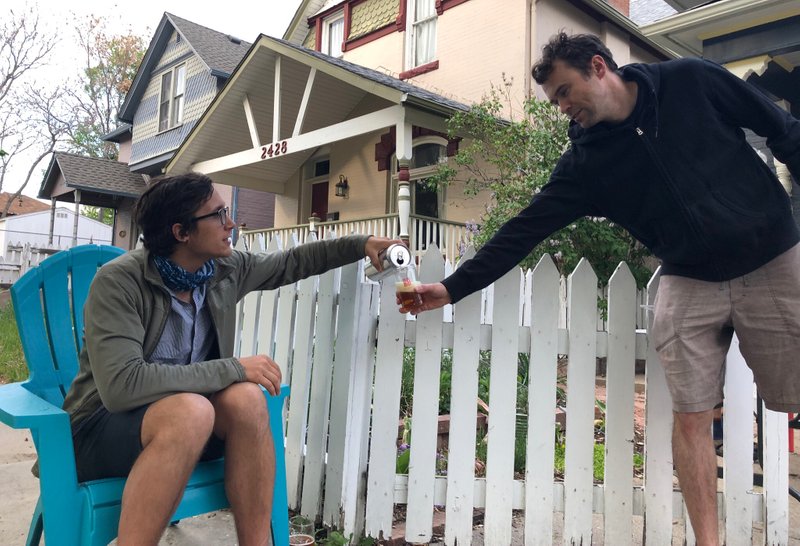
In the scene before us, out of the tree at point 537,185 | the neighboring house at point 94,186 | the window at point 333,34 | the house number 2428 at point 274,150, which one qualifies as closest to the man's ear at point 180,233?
the tree at point 537,185

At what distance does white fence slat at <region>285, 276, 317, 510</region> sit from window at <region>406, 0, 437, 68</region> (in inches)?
374

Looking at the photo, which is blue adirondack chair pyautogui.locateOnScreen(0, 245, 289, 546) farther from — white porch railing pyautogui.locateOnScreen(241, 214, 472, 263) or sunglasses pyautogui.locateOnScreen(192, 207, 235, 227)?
white porch railing pyautogui.locateOnScreen(241, 214, 472, 263)

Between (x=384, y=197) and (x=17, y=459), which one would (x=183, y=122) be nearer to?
(x=384, y=197)

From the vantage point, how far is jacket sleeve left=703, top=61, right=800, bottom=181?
181cm

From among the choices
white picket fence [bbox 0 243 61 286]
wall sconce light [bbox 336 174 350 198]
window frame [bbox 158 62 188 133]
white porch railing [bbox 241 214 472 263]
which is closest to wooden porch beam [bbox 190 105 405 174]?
white porch railing [bbox 241 214 472 263]

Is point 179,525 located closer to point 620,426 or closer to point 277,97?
point 620,426

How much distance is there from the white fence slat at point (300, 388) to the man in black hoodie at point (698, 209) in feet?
4.42

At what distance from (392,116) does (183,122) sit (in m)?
9.94

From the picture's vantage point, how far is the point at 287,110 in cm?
1117

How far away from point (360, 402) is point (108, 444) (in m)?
1.03

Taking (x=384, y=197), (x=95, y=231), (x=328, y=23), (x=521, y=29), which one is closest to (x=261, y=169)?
(x=384, y=197)

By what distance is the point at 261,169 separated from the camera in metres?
12.5

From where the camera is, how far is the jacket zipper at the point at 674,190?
5.90 feet

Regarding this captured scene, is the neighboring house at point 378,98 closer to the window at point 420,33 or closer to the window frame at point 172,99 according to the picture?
the window at point 420,33
